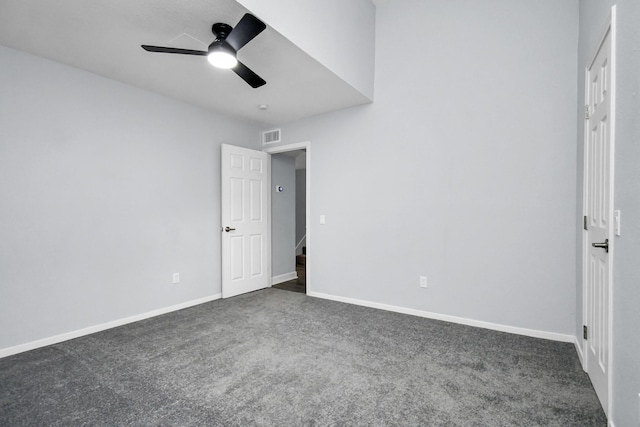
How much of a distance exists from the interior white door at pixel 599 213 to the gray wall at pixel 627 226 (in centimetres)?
11

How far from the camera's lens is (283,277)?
17.3 ft

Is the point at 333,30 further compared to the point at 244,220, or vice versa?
the point at 244,220

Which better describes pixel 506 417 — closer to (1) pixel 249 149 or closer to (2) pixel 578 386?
(2) pixel 578 386

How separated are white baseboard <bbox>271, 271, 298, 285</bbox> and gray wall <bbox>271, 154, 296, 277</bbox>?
0.15 ft

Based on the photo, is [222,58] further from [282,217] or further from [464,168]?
[282,217]

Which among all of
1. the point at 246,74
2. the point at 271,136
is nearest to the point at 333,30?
the point at 246,74

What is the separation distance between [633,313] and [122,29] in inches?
138

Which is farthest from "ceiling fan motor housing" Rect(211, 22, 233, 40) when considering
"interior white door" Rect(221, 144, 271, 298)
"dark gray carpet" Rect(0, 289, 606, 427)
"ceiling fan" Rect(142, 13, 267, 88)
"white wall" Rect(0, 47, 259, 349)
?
"dark gray carpet" Rect(0, 289, 606, 427)

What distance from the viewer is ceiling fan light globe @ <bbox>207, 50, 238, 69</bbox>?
2252 mm

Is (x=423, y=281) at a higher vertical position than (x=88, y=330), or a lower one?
higher

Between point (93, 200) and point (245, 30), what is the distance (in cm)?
226

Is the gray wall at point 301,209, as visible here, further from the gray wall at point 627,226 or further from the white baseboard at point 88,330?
the gray wall at point 627,226

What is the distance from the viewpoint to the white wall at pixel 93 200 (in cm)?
261

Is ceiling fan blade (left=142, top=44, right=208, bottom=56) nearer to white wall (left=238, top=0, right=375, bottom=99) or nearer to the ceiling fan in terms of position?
the ceiling fan
